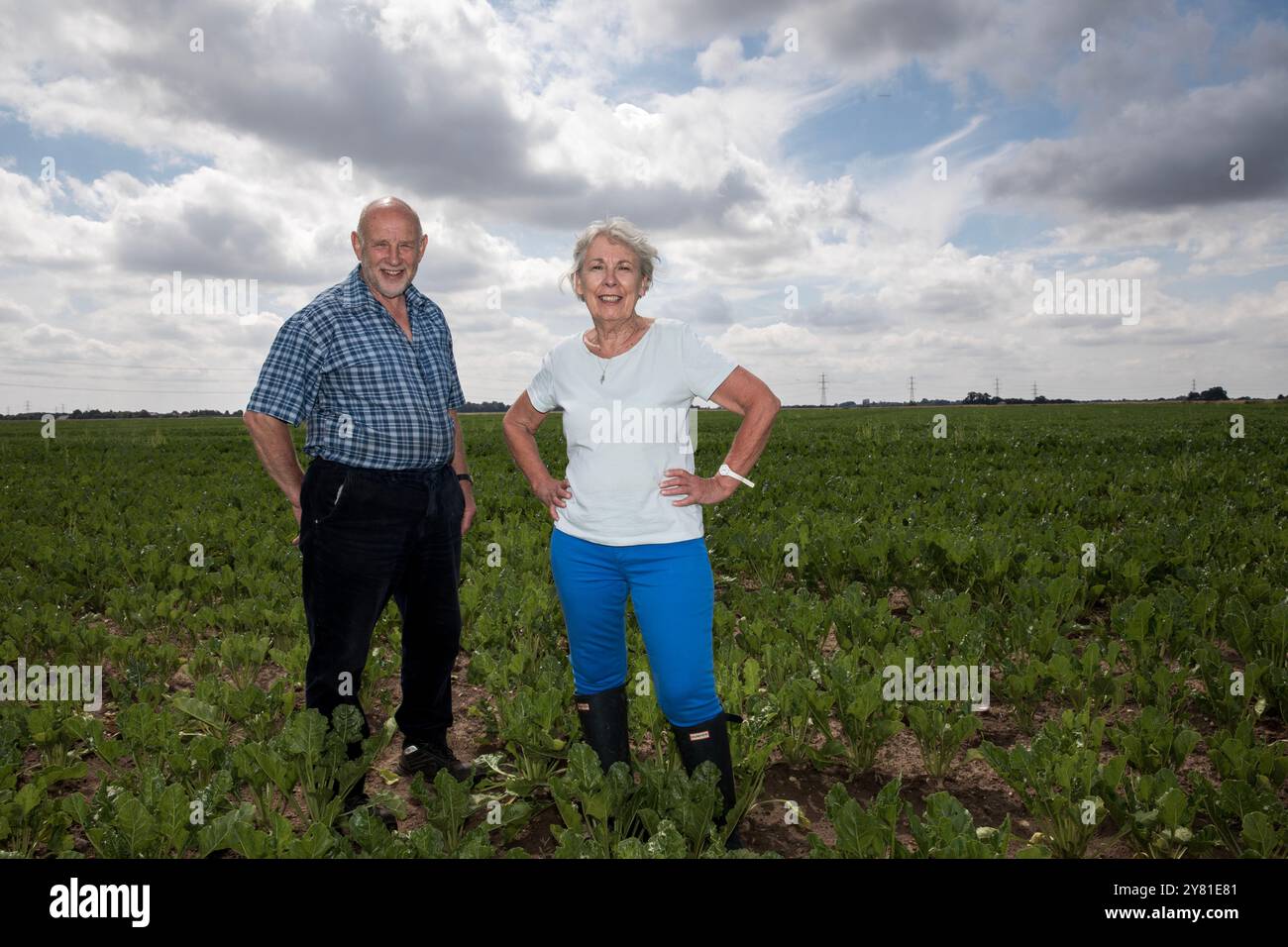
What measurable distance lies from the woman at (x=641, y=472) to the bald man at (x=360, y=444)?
0.82 metres

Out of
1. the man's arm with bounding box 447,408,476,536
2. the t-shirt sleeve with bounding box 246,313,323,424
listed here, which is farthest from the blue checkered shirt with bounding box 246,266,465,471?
A: the man's arm with bounding box 447,408,476,536

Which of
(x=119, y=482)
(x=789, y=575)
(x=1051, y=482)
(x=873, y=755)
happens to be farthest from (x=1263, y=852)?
(x=119, y=482)

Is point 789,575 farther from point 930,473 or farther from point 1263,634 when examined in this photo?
point 930,473

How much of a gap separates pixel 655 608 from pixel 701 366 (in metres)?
0.85

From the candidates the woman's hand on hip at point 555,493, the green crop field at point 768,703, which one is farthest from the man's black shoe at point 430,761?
the woman's hand on hip at point 555,493

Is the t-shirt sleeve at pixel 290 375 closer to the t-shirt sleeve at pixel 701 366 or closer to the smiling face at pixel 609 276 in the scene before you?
the smiling face at pixel 609 276

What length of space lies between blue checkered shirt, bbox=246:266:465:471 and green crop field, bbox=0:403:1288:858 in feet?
3.98

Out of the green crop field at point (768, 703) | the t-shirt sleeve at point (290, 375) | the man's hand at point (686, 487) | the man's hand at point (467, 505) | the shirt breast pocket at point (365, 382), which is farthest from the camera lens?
the man's hand at point (467, 505)

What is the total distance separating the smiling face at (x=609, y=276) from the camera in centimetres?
278

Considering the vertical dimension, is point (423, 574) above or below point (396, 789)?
above

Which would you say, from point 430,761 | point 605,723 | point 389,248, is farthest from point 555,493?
point 430,761

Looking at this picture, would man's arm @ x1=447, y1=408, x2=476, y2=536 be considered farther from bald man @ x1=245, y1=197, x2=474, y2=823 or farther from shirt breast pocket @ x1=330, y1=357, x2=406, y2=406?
shirt breast pocket @ x1=330, y1=357, x2=406, y2=406

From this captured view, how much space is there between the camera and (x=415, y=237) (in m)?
3.48

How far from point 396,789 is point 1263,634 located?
511 cm
